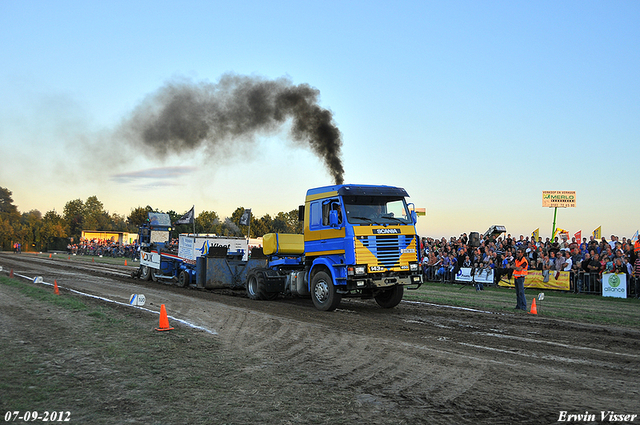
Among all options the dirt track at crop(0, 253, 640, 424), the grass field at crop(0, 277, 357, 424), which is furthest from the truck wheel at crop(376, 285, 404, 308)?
the grass field at crop(0, 277, 357, 424)

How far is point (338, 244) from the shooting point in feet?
42.2

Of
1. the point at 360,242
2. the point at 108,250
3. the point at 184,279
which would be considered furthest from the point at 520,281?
the point at 108,250

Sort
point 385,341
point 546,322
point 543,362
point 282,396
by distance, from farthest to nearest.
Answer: point 546,322, point 385,341, point 543,362, point 282,396

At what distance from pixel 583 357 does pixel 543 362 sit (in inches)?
37.6

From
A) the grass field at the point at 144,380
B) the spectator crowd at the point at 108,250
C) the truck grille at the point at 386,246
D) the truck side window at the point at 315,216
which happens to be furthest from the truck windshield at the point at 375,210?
the spectator crowd at the point at 108,250

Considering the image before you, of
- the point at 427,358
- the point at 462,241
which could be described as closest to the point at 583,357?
the point at 427,358

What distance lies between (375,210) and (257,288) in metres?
5.33

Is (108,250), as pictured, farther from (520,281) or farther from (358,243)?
(520,281)

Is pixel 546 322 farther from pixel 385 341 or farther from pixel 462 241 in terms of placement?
pixel 462 241

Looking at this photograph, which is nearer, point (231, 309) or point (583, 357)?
point (583, 357)

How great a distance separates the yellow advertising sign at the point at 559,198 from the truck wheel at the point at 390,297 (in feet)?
92.8

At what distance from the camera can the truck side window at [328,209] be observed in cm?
1284

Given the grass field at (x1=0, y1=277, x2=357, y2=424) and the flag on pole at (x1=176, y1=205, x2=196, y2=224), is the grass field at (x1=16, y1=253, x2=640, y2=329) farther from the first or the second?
the flag on pole at (x1=176, y1=205, x2=196, y2=224)

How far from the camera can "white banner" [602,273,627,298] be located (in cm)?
1884
